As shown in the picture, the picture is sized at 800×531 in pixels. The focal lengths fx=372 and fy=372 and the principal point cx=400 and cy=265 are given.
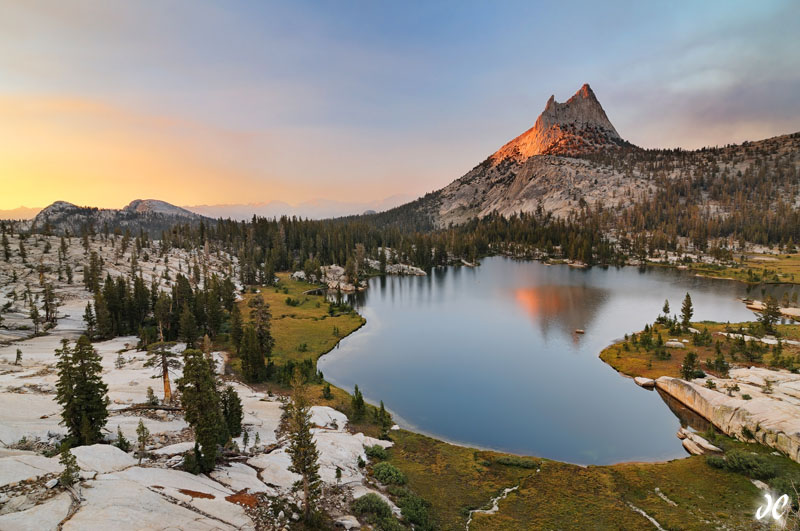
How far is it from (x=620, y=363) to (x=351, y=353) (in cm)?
5237

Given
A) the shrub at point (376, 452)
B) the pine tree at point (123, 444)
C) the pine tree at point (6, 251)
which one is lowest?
the shrub at point (376, 452)

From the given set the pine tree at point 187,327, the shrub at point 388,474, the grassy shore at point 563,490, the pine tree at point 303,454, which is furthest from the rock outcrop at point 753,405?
the pine tree at point 187,327

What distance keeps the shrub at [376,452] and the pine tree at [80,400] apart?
2365cm

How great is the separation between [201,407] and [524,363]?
59.0 meters

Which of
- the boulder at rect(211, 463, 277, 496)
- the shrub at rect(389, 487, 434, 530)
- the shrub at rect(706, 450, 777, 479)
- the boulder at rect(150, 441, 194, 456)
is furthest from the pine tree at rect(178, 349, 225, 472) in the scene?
the shrub at rect(706, 450, 777, 479)

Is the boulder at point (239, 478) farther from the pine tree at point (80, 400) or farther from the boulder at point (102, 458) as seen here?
the pine tree at point (80, 400)

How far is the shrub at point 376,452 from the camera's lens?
39.1m

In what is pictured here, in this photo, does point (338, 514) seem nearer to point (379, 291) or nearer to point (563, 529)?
point (563, 529)

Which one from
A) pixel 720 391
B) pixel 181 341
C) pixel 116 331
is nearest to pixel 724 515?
pixel 720 391

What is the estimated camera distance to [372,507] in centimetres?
2805

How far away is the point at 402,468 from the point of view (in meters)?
37.6

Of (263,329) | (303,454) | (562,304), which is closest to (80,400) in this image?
(303,454)

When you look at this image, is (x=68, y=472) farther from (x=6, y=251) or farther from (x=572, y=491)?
(x=6, y=251)

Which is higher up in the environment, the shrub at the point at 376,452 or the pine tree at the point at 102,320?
the pine tree at the point at 102,320
